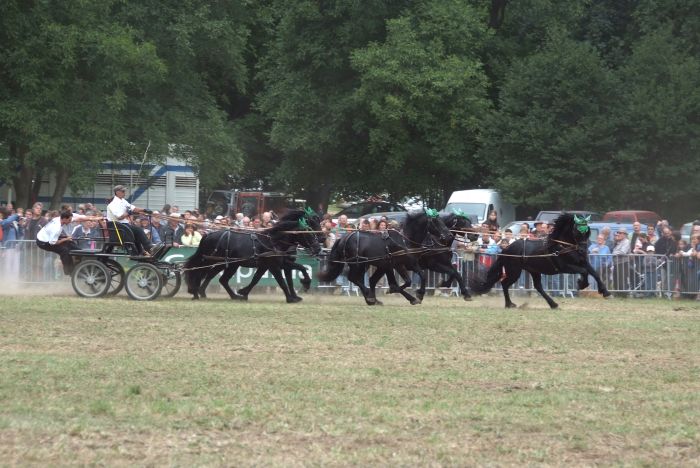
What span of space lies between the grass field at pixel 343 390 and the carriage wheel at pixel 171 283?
4.18 m

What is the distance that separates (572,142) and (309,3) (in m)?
11.7

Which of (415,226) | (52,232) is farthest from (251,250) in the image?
(52,232)

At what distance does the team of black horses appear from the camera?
21047 mm

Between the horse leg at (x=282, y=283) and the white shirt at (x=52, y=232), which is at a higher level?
the white shirt at (x=52, y=232)

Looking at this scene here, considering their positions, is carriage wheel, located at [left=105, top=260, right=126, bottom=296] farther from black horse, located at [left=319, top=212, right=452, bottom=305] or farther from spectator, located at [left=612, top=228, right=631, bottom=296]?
spectator, located at [left=612, top=228, right=631, bottom=296]

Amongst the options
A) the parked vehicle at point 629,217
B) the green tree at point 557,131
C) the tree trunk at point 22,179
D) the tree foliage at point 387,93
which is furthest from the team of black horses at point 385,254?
the green tree at point 557,131

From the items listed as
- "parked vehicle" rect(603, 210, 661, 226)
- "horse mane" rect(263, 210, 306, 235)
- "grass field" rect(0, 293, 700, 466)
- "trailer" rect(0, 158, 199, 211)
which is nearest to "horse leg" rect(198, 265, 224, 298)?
"horse mane" rect(263, 210, 306, 235)

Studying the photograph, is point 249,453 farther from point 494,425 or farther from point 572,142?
point 572,142

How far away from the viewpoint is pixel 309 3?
44.0m

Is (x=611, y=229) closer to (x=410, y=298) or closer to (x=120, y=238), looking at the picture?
(x=410, y=298)

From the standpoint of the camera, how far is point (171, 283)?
899 inches

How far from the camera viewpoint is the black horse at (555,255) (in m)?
20.9

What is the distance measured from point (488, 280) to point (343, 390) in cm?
1148

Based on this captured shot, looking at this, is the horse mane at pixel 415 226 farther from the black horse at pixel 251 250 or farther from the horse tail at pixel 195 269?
the horse tail at pixel 195 269
